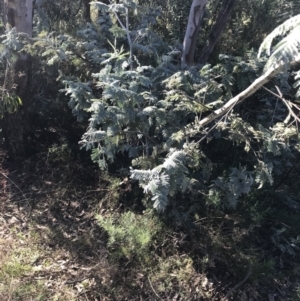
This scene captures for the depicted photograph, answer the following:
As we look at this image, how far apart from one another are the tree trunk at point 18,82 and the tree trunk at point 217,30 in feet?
5.95

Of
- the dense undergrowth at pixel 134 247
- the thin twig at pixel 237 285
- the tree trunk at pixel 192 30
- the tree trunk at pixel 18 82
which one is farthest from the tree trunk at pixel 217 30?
the thin twig at pixel 237 285

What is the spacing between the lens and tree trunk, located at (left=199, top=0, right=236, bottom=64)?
4.17 meters

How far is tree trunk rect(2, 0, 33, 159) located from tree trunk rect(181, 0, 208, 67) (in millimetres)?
1544

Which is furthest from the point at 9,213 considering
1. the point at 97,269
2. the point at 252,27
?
the point at 252,27

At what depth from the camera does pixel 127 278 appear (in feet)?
11.0

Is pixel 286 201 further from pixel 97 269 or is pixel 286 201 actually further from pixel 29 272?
pixel 29 272

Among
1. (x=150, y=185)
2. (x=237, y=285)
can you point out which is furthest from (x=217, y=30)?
(x=237, y=285)

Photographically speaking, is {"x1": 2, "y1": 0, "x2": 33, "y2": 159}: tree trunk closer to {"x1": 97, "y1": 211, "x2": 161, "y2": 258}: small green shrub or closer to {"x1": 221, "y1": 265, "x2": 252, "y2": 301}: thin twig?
{"x1": 97, "y1": 211, "x2": 161, "y2": 258}: small green shrub

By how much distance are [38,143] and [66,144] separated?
45 cm

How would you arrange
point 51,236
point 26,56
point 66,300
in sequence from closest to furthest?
point 66,300 → point 51,236 → point 26,56

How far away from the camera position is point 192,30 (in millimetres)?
3951

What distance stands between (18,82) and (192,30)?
1.82m

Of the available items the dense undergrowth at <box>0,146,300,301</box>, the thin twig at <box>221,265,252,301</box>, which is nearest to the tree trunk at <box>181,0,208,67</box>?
the dense undergrowth at <box>0,146,300,301</box>

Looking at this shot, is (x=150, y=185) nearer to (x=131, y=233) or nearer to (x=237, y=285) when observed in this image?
(x=131, y=233)
